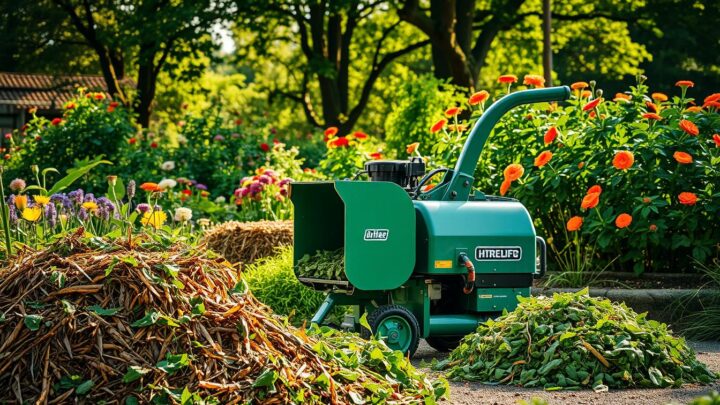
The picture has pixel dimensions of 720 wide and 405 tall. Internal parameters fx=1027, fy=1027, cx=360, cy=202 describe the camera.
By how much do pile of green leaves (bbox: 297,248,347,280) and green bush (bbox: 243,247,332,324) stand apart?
2.84ft

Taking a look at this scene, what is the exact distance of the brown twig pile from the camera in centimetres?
883

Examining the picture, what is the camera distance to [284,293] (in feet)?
24.8

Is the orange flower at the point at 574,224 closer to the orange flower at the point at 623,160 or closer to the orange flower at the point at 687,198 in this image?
the orange flower at the point at 623,160

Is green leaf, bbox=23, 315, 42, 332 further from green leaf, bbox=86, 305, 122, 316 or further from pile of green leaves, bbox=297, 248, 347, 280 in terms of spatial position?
pile of green leaves, bbox=297, 248, 347, 280

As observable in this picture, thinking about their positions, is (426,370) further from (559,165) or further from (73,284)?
(559,165)

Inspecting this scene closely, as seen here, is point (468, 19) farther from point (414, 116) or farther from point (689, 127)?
point (689, 127)

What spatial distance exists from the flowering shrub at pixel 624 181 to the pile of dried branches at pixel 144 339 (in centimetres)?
378

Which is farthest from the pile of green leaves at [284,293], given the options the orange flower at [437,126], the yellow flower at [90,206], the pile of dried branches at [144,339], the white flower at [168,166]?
the white flower at [168,166]

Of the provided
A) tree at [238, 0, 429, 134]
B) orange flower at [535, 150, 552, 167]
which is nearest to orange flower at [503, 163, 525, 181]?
orange flower at [535, 150, 552, 167]

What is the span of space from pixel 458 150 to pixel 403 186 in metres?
2.68

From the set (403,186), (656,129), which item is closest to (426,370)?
(403,186)

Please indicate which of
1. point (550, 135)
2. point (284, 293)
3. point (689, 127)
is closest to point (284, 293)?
point (284, 293)

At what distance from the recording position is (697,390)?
508cm

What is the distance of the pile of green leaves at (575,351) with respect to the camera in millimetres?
5215
